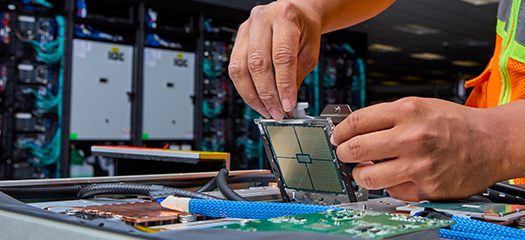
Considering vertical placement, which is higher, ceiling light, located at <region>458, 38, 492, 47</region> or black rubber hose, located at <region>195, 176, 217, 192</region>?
ceiling light, located at <region>458, 38, 492, 47</region>

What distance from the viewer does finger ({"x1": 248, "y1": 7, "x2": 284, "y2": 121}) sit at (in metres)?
0.76

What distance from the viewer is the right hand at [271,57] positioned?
75cm

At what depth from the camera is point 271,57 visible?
0.78 m

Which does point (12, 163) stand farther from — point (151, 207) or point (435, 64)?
point (435, 64)

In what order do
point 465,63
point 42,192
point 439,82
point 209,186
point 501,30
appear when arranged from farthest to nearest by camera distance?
point 439,82 → point 465,63 → point 501,30 → point 209,186 → point 42,192

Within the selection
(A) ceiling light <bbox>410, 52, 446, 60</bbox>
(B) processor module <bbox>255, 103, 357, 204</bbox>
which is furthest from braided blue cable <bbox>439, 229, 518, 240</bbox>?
(A) ceiling light <bbox>410, 52, 446, 60</bbox>

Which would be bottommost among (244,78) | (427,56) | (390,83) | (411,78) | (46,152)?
(46,152)

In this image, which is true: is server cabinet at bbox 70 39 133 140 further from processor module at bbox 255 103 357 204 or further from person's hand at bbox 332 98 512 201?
person's hand at bbox 332 98 512 201

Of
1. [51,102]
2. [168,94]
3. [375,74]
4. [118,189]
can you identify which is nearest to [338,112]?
[118,189]

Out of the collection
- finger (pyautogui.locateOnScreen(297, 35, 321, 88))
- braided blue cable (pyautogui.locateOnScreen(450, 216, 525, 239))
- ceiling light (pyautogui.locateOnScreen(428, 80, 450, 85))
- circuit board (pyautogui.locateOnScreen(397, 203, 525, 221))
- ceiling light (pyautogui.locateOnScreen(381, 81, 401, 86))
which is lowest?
circuit board (pyautogui.locateOnScreen(397, 203, 525, 221))

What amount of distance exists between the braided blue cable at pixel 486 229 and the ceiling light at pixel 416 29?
8.86 meters

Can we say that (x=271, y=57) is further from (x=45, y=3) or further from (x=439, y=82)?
(x=439, y=82)

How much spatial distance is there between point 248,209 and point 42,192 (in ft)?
1.67

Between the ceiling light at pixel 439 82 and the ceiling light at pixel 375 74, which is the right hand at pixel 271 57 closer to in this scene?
the ceiling light at pixel 375 74
